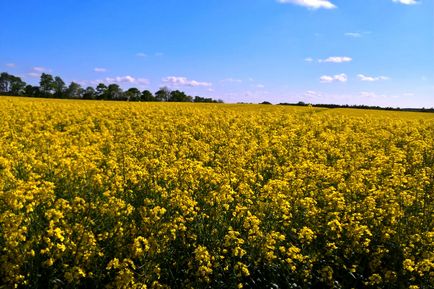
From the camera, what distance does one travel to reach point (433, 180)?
9609mm

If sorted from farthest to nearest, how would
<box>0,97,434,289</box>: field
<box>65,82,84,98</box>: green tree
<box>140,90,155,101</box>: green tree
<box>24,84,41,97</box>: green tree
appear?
<box>65,82,84,98</box>: green tree → <box>24,84,41,97</box>: green tree → <box>140,90,155,101</box>: green tree → <box>0,97,434,289</box>: field

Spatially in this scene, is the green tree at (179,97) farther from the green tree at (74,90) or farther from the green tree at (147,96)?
the green tree at (74,90)

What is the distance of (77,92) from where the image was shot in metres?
91.4

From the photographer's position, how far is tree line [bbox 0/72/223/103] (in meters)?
74.2

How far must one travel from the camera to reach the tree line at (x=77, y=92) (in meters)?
74.2

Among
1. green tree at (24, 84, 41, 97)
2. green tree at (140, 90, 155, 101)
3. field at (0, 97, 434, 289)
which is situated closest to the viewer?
field at (0, 97, 434, 289)

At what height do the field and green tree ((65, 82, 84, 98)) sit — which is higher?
green tree ((65, 82, 84, 98))

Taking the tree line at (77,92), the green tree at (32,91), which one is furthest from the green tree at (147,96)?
the green tree at (32,91)

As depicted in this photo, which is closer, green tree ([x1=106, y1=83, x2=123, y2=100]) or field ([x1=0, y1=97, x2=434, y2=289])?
field ([x1=0, y1=97, x2=434, y2=289])

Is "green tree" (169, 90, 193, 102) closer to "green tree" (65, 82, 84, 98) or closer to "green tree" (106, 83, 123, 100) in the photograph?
"green tree" (106, 83, 123, 100)

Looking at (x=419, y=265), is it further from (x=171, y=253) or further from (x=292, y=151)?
(x=292, y=151)

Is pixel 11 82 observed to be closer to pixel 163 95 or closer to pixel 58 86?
pixel 58 86

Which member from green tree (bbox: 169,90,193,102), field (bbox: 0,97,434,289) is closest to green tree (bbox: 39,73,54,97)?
green tree (bbox: 169,90,193,102)

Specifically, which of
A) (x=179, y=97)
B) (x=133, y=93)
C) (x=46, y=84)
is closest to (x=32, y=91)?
(x=46, y=84)
